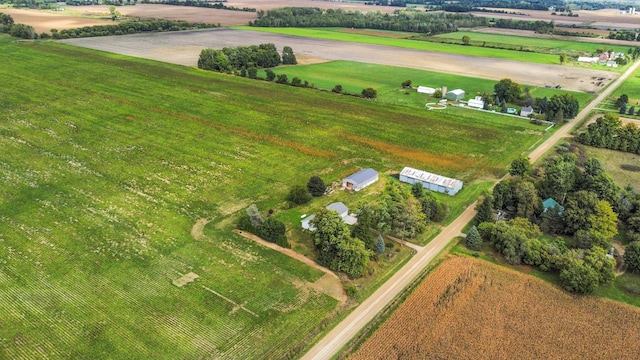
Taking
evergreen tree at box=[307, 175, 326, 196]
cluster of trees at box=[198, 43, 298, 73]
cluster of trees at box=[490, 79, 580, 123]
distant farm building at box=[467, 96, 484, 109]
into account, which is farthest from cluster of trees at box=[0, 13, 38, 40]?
cluster of trees at box=[490, 79, 580, 123]

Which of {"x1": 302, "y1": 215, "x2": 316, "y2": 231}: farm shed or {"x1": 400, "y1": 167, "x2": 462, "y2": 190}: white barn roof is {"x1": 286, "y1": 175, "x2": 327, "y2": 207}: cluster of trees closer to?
{"x1": 302, "y1": 215, "x2": 316, "y2": 231}: farm shed

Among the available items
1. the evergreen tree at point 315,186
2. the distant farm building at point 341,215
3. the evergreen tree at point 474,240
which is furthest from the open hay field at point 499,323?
the evergreen tree at point 315,186

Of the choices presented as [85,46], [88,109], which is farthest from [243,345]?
[85,46]

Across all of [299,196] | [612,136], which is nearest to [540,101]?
[612,136]

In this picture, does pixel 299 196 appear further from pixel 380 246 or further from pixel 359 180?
pixel 380 246

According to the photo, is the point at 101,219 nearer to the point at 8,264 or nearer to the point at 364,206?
the point at 8,264
